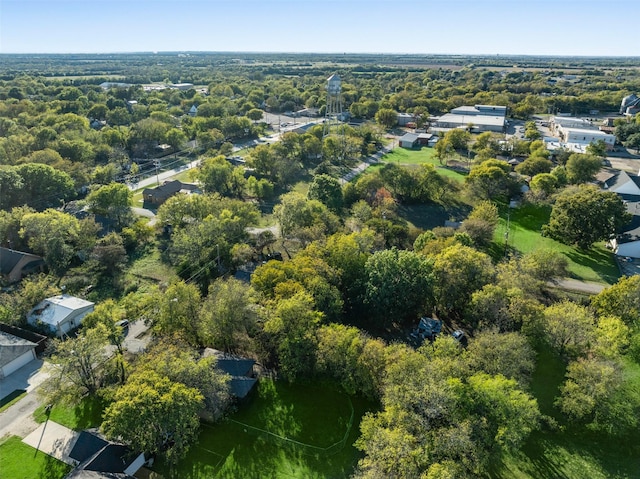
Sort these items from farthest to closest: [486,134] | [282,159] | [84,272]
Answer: [486,134]
[282,159]
[84,272]

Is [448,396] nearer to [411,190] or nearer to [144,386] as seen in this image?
[144,386]

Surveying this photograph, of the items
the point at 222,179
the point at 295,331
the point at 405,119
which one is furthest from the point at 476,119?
the point at 295,331

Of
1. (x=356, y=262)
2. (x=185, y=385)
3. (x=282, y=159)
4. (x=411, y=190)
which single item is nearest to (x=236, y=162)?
(x=282, y=159)

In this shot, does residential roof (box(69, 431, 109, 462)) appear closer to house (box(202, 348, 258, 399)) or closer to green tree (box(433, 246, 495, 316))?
house (box(202, 348, 258, 399))

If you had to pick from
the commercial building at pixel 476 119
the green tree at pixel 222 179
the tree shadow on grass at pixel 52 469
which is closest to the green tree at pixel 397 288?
the tree shadow on grass at pixel 52 469

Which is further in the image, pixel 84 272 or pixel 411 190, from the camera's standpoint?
pixel 411 190

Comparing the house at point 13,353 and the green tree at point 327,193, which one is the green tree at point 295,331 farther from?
the green tree at point 327,193

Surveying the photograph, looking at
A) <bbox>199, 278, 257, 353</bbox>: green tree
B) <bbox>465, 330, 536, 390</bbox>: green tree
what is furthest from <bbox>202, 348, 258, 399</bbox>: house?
<bbox>465, 330, 536, 390</bbox>: green tree
